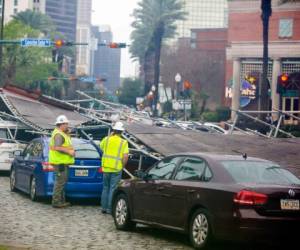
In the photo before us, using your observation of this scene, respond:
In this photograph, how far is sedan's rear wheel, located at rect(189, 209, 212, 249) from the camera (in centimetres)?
1174

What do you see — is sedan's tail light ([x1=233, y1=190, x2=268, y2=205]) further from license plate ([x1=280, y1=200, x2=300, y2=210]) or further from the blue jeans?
the blue jeans

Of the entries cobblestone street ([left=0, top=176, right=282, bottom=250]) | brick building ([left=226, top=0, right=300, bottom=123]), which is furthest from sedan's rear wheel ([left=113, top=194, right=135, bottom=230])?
brick building ([left=226, top=0, right=300, bottom=123])

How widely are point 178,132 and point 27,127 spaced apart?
21.9 ft

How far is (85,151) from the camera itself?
18281 millimetres

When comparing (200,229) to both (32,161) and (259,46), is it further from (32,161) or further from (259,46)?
(259,46)

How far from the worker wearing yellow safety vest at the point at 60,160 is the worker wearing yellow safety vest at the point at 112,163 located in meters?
0.96

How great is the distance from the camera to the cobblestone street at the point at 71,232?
12.4m

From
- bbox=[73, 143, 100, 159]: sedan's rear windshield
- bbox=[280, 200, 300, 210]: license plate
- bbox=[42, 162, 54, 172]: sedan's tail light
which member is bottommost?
bbox=[42, 162, 54, 172]: sedan's tail light

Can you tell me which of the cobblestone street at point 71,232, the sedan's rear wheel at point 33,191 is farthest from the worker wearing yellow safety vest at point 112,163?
the sedan's rear wheel at point 33,191

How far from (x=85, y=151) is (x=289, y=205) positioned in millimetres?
7547

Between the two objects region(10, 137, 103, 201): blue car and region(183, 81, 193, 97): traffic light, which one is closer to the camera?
region(10, 137, 103, 201): blue car

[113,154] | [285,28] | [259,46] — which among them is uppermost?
[285,28]

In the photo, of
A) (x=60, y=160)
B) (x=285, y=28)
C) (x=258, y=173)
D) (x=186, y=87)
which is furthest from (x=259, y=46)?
(x=258, y=173)

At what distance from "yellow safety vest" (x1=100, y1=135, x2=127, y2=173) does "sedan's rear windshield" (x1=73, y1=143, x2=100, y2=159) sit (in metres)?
1.55
